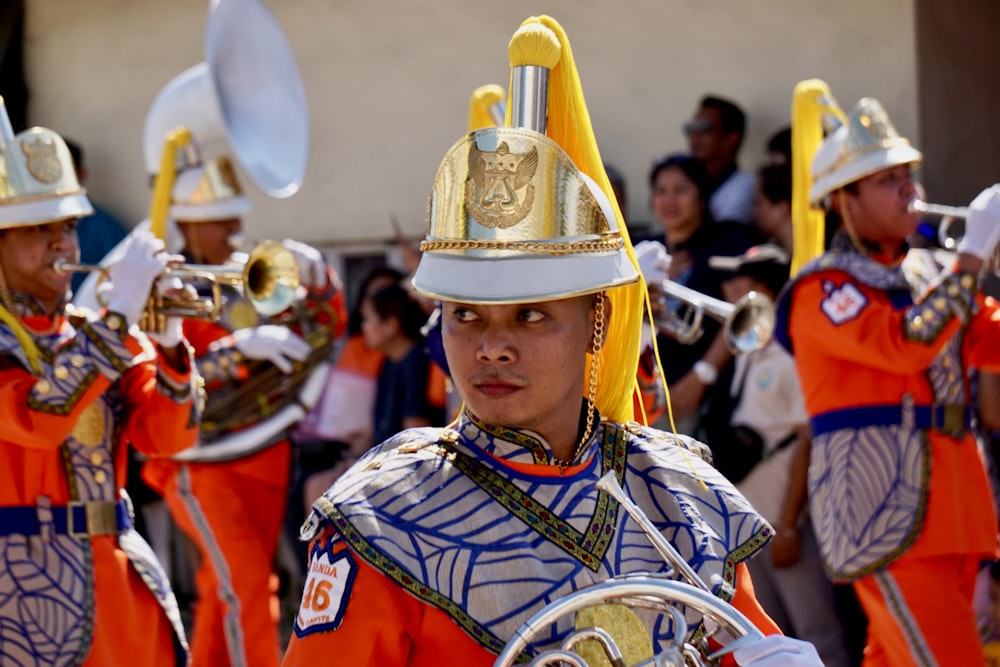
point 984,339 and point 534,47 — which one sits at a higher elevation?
point 534,47

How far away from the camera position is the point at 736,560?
264 centimetres

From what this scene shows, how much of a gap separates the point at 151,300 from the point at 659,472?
7.36 ft

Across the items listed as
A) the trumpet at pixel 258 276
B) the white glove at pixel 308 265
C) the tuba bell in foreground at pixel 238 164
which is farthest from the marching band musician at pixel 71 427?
the white glove at pixel 308 265

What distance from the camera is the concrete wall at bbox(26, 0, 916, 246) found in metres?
6.91

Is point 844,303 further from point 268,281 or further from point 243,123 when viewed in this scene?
point 243,123

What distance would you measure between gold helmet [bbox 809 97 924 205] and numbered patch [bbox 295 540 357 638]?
315cm

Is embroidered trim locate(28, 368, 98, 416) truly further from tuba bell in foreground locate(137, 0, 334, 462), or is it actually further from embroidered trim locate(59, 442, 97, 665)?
tuba bell in foreground locate(137, 0, 334, 462)

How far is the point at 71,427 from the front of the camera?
4133 millimetres

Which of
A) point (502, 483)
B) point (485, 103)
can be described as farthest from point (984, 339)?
point (502, 483)

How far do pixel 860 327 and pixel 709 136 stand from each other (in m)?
2.22

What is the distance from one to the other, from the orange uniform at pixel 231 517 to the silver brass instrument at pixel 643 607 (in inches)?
152

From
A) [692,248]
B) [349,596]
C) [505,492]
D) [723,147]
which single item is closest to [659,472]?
[505,492]

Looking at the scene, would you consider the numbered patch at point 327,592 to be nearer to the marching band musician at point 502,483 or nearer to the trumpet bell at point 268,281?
the marching band musician at point 502,483

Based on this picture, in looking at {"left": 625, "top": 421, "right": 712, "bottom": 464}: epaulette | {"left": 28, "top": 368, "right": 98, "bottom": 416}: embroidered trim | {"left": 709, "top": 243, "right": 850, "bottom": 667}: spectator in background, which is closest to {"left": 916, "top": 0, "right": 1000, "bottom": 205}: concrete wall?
{"left": 709, "top": 243, "right": 850, "bottom": 667}: spectator in background
